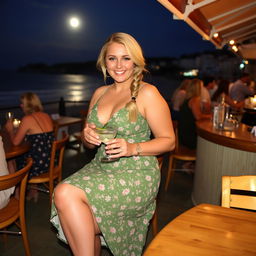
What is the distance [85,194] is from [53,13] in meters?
57.4

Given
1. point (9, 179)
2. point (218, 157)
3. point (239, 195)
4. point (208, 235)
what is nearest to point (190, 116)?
point (218, 157)

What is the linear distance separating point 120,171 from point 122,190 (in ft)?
0.53

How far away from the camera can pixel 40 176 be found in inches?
133

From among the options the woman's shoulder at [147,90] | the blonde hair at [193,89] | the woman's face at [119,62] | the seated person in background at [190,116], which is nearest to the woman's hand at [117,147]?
the woman's shoulder at [147,90]

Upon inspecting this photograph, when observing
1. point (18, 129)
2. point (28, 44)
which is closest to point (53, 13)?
point (28, 44)

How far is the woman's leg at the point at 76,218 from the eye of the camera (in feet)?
5.50

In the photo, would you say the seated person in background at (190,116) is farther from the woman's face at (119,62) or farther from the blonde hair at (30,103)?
the woman's face at (119,62)

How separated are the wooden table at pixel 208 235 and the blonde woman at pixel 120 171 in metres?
0.74

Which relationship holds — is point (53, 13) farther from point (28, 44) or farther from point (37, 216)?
point (37, 216)

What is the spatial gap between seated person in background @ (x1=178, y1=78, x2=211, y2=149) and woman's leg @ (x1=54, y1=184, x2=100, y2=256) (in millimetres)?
2972

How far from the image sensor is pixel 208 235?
107cm

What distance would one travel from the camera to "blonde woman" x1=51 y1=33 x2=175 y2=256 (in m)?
1.72

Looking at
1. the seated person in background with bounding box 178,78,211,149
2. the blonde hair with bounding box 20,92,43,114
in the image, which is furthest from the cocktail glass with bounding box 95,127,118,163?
the seated person in background with bounding box 178,78,211,149

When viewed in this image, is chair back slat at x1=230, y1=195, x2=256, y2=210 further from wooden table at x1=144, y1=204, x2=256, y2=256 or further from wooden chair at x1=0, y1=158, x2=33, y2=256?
wooden chair at x1=0, y1=158, x2=33, y2=256
